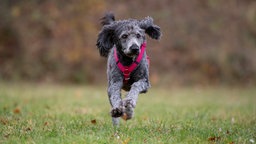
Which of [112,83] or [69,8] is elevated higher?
[69,8]

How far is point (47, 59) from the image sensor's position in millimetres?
22562

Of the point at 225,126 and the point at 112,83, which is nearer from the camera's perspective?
the point at 112,83

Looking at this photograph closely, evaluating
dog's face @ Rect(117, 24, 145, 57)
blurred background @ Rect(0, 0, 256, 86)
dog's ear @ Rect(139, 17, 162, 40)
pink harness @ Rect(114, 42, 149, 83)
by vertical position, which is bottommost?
pink harness @ Rect(114, 42, 149, 83)

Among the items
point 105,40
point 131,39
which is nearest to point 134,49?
point 131,39

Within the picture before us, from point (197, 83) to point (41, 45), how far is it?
7.86 metres

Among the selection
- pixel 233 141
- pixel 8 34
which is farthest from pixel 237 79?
pixel 233 141

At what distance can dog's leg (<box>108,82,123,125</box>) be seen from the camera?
20.8ft

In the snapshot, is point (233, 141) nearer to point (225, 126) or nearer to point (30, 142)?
point (225, 126)

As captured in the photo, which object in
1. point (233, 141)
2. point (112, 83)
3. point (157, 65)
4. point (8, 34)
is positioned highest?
point (8, 34)

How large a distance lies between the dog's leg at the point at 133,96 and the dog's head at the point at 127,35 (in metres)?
0.51

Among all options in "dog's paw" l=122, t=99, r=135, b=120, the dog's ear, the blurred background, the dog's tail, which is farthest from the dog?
the blurred background

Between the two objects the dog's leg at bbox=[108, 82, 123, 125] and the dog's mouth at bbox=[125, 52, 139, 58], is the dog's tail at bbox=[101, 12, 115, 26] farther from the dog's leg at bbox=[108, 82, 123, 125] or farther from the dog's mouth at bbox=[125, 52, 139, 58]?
the dog's mouth at bbox=[125, 52, 139, 58]

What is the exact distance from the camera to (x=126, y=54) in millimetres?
7168

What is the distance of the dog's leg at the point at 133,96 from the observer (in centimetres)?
653
